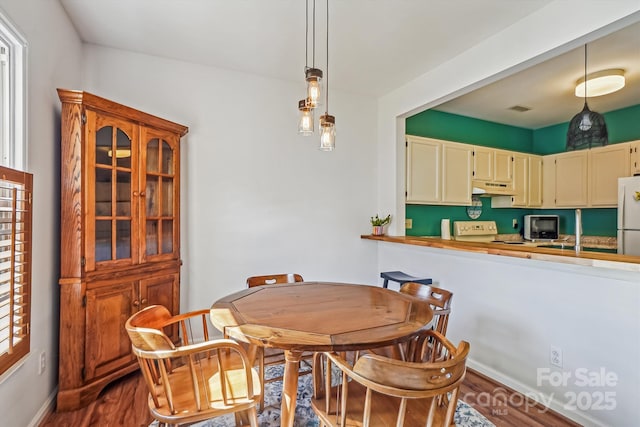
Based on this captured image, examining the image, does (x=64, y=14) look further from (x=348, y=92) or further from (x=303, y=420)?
(x=303, y=420)

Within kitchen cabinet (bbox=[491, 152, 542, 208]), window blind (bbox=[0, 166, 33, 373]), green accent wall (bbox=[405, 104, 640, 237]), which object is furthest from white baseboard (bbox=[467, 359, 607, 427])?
window blind (bbox=[0, 166, 33, 373])

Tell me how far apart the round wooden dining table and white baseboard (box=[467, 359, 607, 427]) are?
1.15 metres

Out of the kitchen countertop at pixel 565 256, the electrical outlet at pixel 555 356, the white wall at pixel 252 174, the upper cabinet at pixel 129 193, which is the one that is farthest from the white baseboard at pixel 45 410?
the electrical outlet at pixel 555 356

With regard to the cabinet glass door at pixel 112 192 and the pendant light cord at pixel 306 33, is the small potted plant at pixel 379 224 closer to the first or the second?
the pendant light cord at pixel 306 33

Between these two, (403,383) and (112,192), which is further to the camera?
(112,192)

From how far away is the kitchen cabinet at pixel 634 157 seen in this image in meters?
3.79

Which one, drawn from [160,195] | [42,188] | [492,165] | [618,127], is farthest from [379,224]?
[618,127]

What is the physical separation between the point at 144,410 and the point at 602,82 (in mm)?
4842

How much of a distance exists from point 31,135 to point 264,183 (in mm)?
1825

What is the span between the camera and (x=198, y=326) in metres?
3.06

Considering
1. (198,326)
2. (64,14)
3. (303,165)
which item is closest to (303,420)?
(198,326)

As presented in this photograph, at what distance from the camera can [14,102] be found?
174 centimetres

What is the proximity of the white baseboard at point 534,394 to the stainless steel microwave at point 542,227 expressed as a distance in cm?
307

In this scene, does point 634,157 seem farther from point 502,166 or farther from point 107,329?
point 107,329
